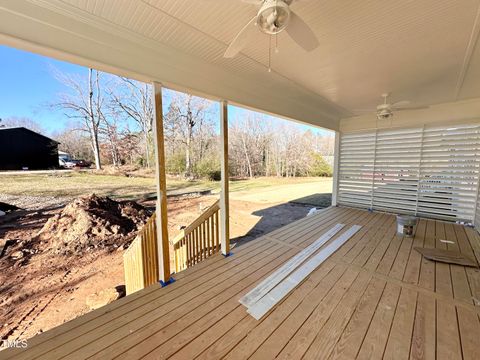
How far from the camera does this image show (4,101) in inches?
84.7

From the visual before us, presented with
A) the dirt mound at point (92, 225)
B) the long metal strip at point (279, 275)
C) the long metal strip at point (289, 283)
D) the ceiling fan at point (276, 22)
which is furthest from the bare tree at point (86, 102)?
the long metal strip at point (289, 283)

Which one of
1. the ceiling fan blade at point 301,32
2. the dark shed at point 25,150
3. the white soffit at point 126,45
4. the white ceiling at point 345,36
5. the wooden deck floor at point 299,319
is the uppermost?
the white ceiling at point 345,36

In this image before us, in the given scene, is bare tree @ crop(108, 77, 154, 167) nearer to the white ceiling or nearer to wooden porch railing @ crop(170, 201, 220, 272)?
wooden porch railing @ crop(170, 201, 220, 272)

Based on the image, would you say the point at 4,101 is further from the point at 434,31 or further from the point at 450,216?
the point at 450,216

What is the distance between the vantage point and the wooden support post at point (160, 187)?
2.02 metres

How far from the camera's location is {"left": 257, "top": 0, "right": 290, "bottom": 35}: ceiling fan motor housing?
1137 millimetres

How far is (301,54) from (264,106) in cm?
100

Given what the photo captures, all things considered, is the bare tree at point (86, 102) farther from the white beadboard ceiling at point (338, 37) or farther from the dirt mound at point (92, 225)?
the white beadboard ceiling at point (338, 37)

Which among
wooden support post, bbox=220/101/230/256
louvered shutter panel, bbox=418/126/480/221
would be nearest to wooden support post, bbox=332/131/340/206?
louvered shutter panel, bbox=418/126/480/221

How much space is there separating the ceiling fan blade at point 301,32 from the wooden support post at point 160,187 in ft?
4.44

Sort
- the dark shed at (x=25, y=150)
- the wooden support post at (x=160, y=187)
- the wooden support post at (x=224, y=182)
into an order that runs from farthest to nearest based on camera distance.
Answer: the wooden support post at (x=224, y=182) → the dark shed at (x=25, y=150) → the wooden support post at (x=160, y=187)

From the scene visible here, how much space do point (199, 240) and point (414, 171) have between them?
493 cm

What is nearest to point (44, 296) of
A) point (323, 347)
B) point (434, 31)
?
point (323, 347)

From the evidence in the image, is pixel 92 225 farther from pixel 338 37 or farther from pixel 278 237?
pixel 338 37
